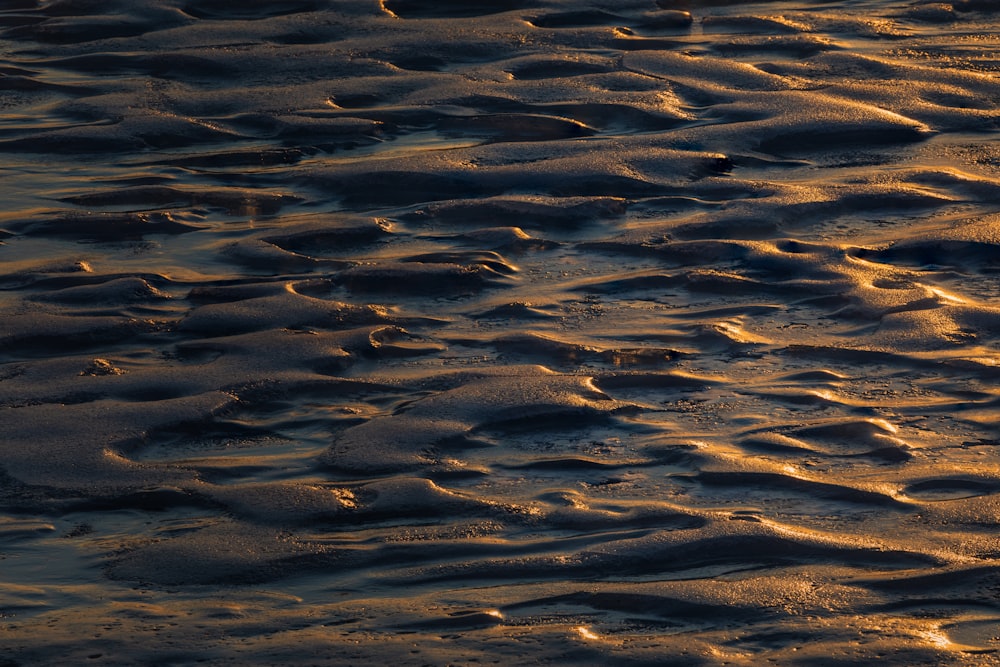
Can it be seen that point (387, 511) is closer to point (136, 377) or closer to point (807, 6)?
point (136, 377)

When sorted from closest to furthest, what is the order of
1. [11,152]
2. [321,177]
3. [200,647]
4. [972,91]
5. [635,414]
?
[200,647] < [635,414] < [321,177] < [11,152] < [972,91]

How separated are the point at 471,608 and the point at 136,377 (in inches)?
54.7

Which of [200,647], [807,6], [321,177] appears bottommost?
[200,647]

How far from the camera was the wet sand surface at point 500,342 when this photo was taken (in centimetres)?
268

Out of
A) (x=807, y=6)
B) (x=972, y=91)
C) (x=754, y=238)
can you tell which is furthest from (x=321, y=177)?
(x=807, y=6)

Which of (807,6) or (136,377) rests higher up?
(807,6)

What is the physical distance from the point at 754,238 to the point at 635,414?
4.32 feet

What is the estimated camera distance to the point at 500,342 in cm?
387

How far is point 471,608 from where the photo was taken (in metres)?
2.66

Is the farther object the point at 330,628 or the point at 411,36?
the point at 411,36

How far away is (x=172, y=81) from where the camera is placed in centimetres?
619

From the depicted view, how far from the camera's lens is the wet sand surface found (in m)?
2.68

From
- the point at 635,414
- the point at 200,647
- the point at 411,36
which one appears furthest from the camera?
the point at 411,36

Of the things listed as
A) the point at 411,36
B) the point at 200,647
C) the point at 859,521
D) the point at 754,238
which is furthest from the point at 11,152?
the point at 859,521
